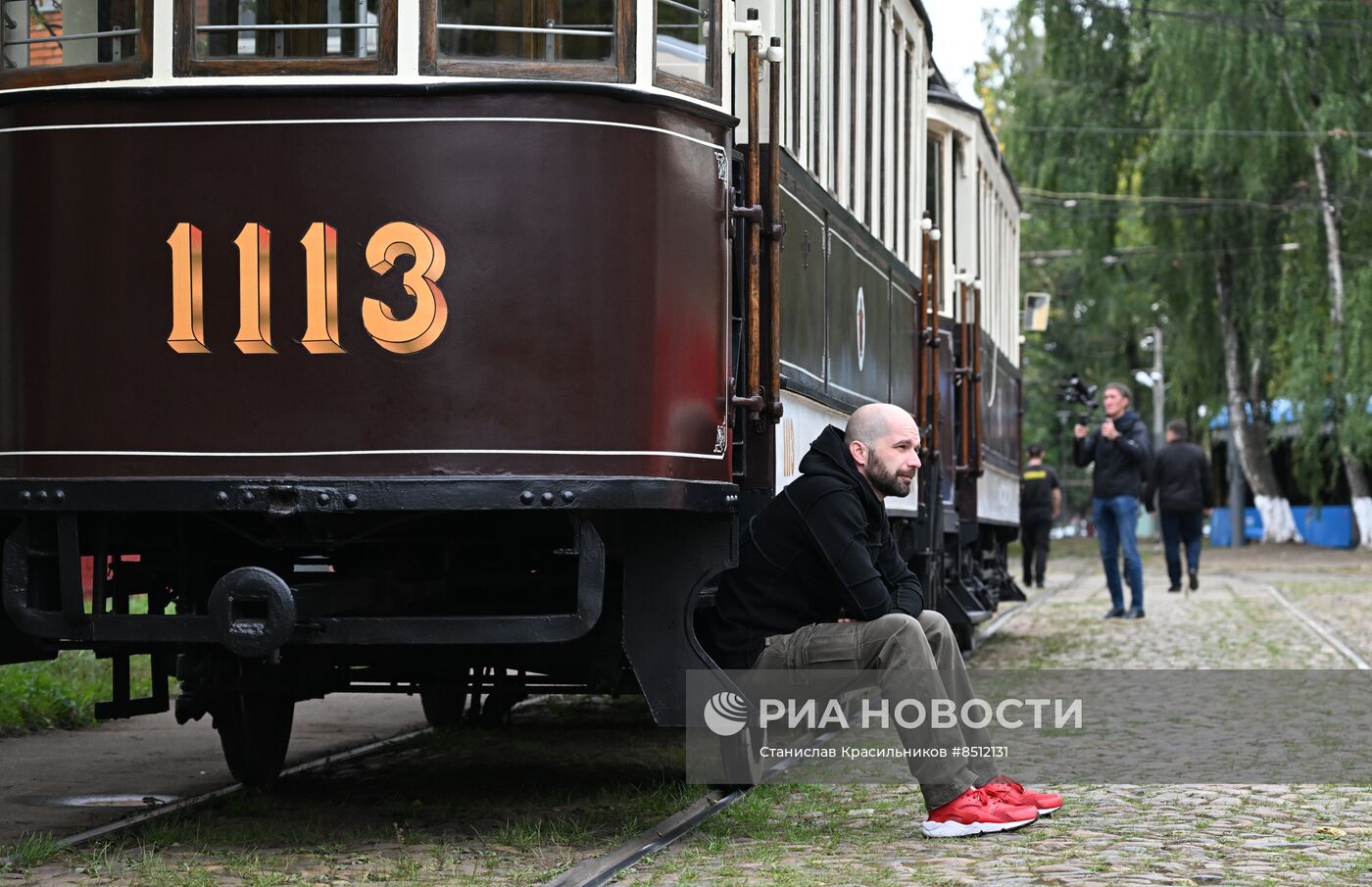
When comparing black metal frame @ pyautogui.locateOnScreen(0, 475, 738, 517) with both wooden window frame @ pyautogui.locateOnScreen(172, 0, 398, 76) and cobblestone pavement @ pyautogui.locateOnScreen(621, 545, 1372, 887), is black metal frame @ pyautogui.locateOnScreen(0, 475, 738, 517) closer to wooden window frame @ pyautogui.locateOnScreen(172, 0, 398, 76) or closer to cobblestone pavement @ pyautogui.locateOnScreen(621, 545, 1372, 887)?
cobblestone pavement @ pyautogui.locateOnScreen(621, 545, 1372, 887)

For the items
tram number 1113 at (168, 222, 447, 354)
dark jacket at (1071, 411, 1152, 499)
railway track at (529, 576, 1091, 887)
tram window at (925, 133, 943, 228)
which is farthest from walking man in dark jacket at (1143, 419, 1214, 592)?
tram number 1113 at (168, 222, 447, 354)

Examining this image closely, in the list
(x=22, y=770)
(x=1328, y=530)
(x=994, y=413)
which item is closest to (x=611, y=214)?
(x=22, y=770)

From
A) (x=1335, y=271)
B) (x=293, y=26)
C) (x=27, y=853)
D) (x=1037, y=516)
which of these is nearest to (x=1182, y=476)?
(x=1037, y=516)

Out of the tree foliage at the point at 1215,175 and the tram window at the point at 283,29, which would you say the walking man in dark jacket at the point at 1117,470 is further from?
the tree foliage at the point at 1215,175

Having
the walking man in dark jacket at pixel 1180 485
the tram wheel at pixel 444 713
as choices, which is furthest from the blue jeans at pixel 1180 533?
the tram wheel at pixel 444 713

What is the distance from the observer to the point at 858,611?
22.8 ft

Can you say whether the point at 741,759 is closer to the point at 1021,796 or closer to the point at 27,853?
the point at 1021,796

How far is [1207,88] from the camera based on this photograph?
114ft

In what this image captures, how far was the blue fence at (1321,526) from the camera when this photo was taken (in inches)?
1823

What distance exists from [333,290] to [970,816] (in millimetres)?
2502

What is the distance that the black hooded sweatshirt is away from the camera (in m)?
6.95

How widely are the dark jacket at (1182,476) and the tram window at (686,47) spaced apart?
1405 cm

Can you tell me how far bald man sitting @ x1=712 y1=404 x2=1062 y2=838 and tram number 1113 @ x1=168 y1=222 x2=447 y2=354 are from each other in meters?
1.35

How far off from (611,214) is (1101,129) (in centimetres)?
3251
